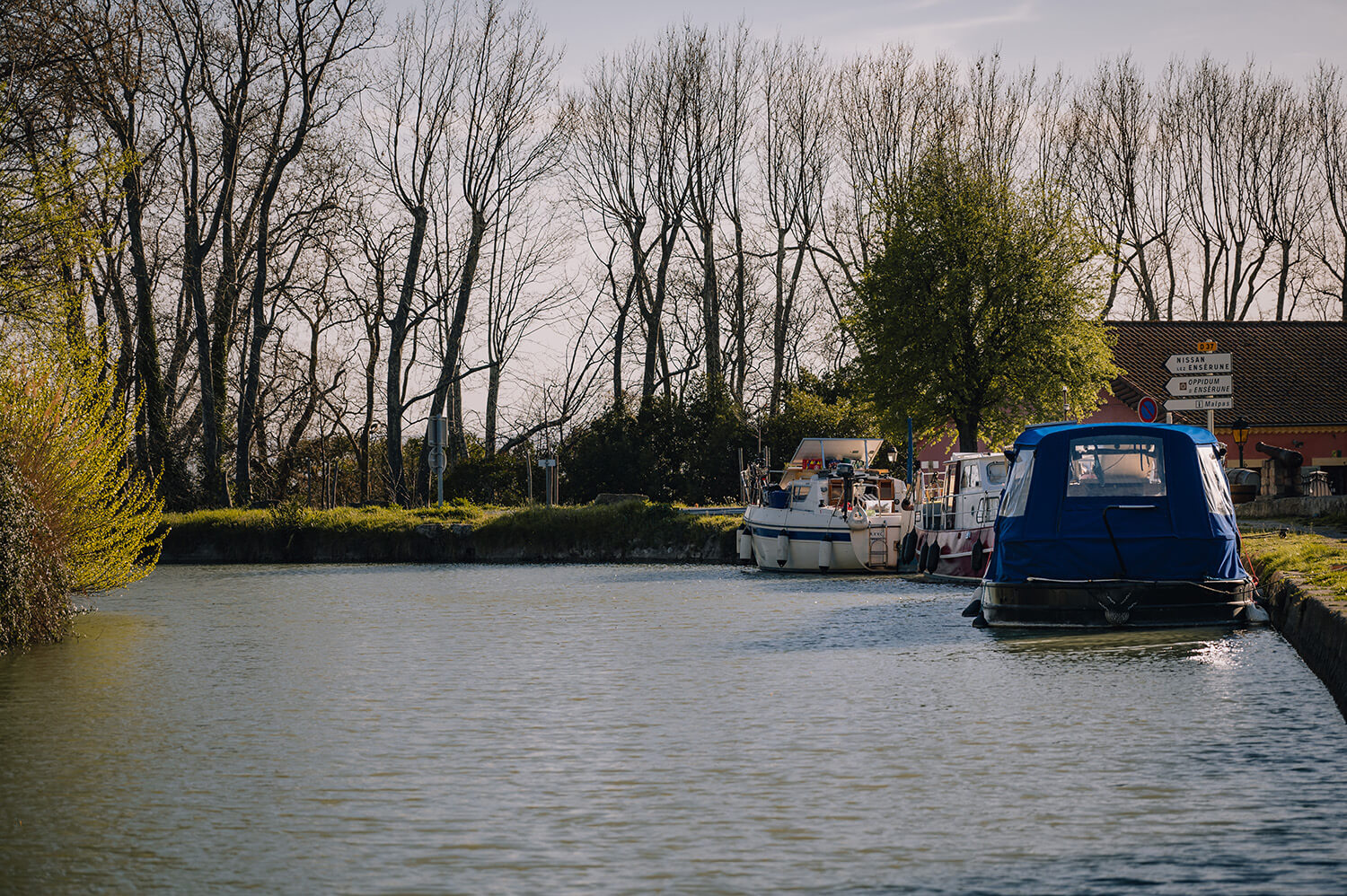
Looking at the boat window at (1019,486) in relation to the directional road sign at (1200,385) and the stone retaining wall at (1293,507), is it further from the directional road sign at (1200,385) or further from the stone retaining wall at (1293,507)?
the stone retaining wall at (1293,507)

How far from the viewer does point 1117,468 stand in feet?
65.9

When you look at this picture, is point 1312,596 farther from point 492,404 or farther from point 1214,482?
Result: point 492,404

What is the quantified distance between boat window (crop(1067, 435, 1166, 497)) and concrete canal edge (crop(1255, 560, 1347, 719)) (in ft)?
6.42

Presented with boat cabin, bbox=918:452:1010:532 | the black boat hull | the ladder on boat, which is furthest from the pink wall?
the black boat hull

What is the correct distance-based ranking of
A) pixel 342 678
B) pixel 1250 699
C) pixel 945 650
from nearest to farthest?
pixel 1250 699
pixel 342 678
pixel 945 650

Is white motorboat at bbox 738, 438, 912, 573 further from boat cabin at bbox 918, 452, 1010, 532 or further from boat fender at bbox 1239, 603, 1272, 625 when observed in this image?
boat fender at bbox 1239, 603, 1272, 625

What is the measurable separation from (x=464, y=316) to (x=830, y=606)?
87.9 ft

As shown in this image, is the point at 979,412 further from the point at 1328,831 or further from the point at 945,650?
the point at 1328,831

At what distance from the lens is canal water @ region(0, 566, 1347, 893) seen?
26.2 feet

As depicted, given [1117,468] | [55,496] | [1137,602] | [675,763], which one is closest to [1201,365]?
[1117,468]

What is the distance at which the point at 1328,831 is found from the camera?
8430 millimetres

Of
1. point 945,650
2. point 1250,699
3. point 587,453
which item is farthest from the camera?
point 587,453

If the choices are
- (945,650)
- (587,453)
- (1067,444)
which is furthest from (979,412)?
(945,650)

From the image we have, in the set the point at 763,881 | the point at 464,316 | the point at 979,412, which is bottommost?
the point at 763,881
